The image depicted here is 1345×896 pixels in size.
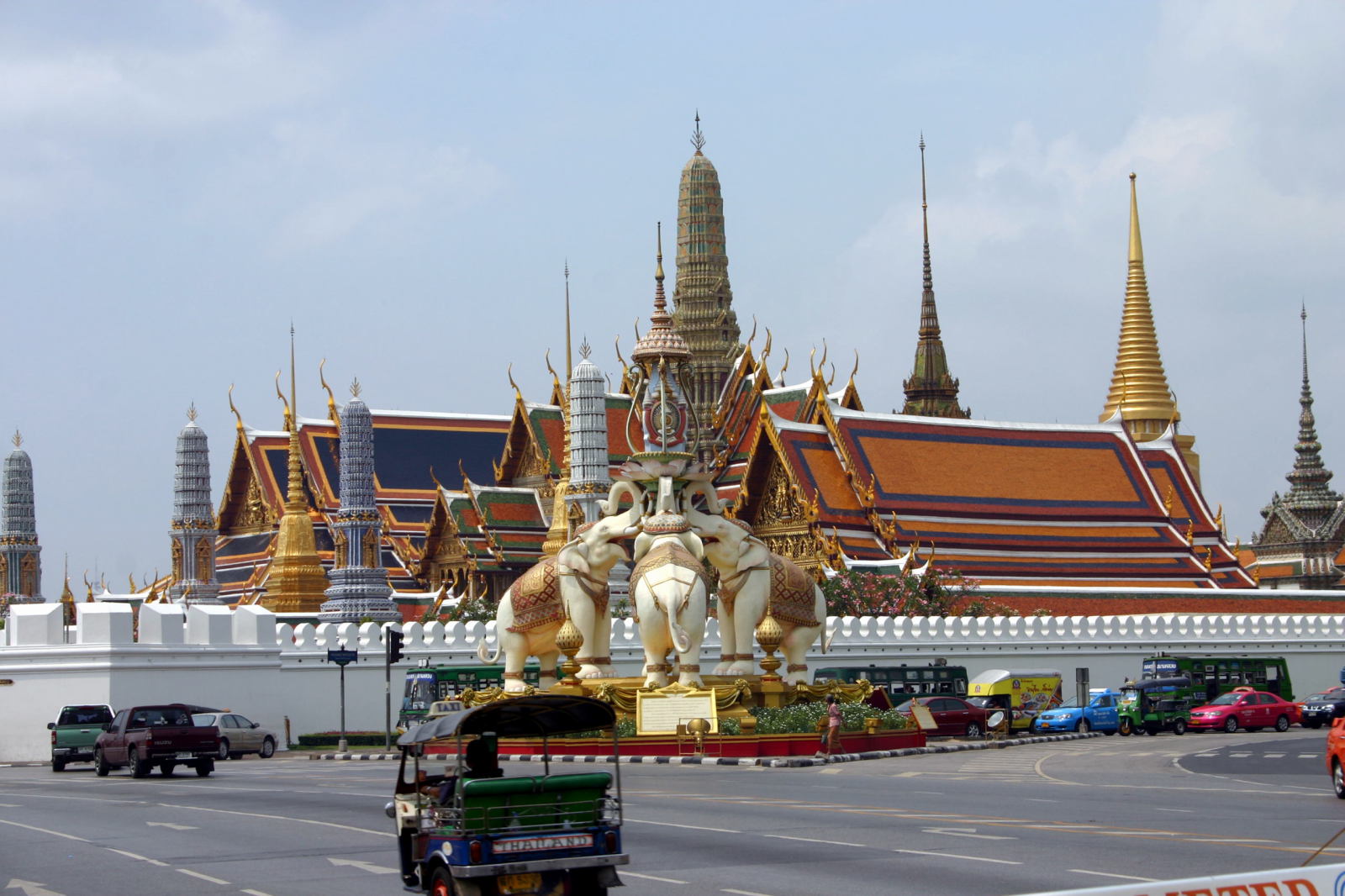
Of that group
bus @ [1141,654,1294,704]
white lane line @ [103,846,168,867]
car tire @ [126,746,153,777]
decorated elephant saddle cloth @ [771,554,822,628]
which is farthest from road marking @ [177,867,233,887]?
bus @ [1141,654,1294,704]

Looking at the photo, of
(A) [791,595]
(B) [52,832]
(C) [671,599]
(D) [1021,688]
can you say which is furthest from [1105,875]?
(D) [1021,688]

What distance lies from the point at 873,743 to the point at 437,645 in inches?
405

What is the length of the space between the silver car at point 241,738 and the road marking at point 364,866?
58.8 feet

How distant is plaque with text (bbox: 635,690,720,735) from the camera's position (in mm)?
29672

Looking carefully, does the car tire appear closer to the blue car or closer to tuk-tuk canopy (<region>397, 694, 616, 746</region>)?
tuk-tuk canopy (<region>397, 694, 616, 746</region>)

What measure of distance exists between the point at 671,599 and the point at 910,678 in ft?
35.2

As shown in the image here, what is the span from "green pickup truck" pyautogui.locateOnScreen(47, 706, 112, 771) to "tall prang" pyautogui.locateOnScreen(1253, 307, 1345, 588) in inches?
2317

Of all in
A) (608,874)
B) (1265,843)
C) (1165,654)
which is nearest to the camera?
(608,874)

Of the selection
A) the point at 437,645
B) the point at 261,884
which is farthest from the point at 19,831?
the point at 437,645

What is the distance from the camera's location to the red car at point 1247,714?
123 ft

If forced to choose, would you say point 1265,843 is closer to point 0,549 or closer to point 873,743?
point 873,743

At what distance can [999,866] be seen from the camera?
46.3 feet

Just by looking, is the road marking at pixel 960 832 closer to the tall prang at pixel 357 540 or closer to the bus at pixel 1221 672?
the bus at pixel 1221 672

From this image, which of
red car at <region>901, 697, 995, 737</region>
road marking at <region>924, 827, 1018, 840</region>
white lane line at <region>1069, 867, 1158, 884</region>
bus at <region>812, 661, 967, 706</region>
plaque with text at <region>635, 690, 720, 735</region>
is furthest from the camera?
bus at <region>812, 661, 967, 706</region>
